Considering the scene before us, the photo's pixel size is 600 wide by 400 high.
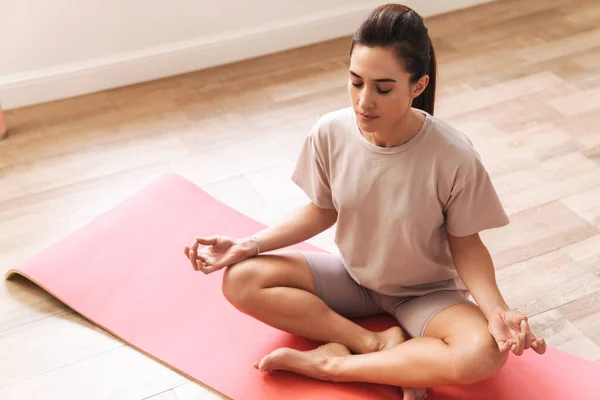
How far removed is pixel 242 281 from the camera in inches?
60.3

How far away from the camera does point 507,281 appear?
181 cm

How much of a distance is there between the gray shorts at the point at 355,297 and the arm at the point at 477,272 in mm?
117

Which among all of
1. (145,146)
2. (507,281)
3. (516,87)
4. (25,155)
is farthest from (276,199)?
(516,87)

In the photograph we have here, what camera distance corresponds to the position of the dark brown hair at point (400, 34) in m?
1.27

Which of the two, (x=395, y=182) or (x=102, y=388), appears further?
(x=102, y=388)

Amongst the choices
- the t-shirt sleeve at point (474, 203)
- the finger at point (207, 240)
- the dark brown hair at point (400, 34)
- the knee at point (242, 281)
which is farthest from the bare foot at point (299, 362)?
the dark brown hair at point (400, 34)

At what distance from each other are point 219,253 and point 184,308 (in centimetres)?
25

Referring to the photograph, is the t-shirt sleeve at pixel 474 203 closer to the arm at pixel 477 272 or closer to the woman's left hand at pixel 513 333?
the arm at pixel 477 272

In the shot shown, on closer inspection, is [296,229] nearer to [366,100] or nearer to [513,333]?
[366,100]

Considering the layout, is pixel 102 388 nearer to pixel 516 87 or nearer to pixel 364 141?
pixel 364 141

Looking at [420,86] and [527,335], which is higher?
[420,86]

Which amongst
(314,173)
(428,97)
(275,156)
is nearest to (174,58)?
(275,156)

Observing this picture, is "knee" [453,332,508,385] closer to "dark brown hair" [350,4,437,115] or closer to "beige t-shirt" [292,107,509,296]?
"beige t-shirt" [292,107,509,296]

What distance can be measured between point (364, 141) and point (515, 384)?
57cm
